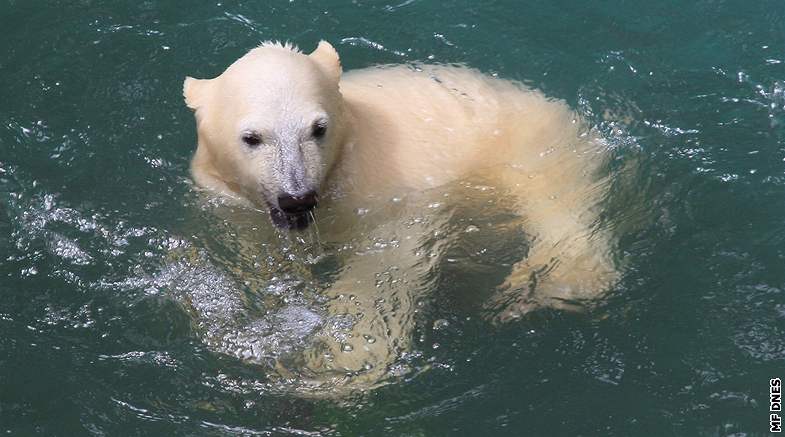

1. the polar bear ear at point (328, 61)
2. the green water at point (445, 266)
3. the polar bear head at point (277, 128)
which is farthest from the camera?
the polar bear ear at point (328, 61)

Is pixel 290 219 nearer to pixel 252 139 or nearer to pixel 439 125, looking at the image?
pixel 252 139

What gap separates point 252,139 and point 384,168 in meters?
0.70

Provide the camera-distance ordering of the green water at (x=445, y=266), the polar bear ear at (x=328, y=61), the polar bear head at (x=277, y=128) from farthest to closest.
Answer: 1. the polar bear ear at (x=328, y=61)
2. the green water at (x=445, y=266)
3. the polar bear head at (x=277, y=128)

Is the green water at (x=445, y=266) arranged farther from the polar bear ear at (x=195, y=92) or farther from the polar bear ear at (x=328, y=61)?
the polar bear ear at (x=328, y=61)

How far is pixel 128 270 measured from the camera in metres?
5.06

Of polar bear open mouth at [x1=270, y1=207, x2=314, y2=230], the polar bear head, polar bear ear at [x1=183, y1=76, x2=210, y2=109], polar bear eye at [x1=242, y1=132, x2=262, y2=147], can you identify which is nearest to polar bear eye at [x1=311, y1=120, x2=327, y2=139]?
the polar bear head

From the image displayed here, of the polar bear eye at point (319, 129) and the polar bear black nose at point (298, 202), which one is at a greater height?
the polar bear eye at point (319, 129)

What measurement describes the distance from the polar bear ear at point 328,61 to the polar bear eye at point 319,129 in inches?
15.2

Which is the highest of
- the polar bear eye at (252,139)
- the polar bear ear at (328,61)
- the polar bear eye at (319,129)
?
the polar bear ear at (328,61)

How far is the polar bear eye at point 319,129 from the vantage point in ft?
14.4

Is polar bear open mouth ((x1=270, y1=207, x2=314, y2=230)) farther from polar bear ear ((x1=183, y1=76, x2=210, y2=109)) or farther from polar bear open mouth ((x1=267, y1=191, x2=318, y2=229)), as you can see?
polar bear ear ((x1=183, y1=76, x2=210, y2=109))

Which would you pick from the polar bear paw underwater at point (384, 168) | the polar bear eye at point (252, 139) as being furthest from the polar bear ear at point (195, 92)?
the polar bear eye at point (252, 139)

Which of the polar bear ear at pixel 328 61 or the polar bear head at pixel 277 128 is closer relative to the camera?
the polar bear head at pixel 277 128

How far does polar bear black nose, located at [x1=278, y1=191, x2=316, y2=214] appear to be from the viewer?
418 cm
